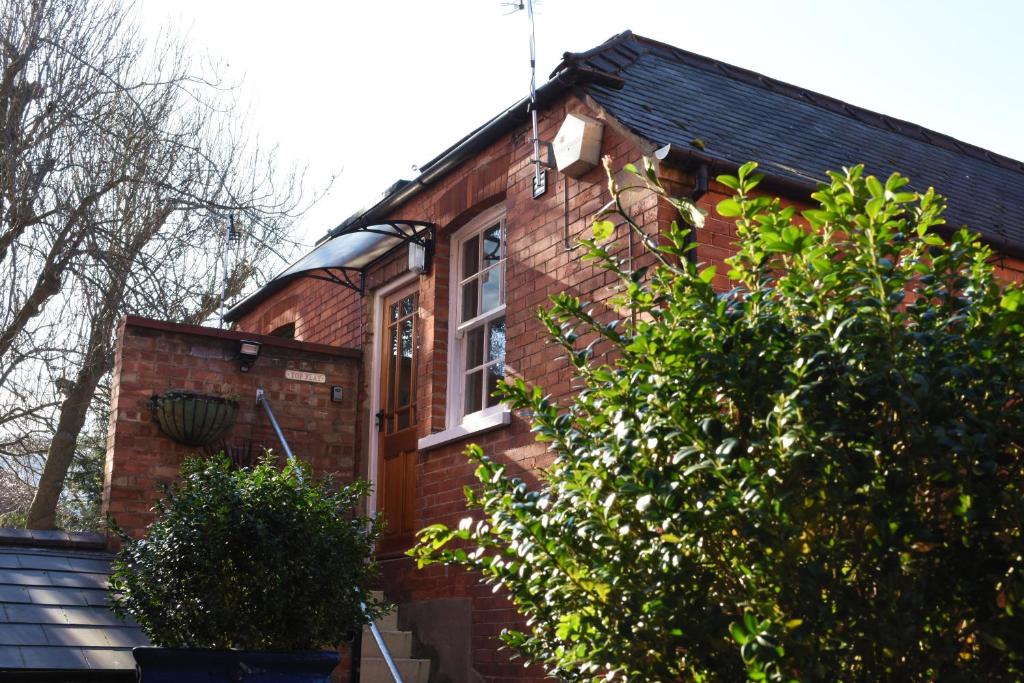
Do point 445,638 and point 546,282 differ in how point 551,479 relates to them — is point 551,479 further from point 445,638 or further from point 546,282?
point 445,638

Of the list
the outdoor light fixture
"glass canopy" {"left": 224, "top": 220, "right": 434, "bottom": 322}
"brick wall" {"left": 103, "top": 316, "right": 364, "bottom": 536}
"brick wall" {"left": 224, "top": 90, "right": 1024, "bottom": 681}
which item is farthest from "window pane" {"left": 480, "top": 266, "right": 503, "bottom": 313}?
the outdoor light fixture

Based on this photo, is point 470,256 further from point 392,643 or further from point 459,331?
point 392,643

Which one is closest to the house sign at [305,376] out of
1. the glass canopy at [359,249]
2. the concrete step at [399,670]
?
the glass canopy at [359,249]

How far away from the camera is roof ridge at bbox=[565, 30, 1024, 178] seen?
852cm

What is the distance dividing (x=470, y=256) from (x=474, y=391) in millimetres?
1037

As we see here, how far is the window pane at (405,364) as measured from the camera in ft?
28.5

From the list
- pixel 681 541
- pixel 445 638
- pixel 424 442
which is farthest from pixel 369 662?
pixel 681 541

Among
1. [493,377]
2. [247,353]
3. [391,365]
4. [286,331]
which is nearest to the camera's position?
[493,377]

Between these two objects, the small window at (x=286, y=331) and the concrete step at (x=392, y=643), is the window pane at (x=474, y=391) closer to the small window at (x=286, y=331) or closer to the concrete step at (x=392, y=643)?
the concrete step at (x=392, y=643)

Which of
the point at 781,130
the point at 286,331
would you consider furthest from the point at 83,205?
the point at 781,130

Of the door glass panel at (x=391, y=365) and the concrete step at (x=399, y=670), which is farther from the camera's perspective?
the door glass panel at (x=391, y=365)

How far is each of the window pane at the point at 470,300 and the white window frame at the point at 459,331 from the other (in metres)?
0.03

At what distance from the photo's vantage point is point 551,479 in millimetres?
3354

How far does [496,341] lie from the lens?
7605 millimetres
